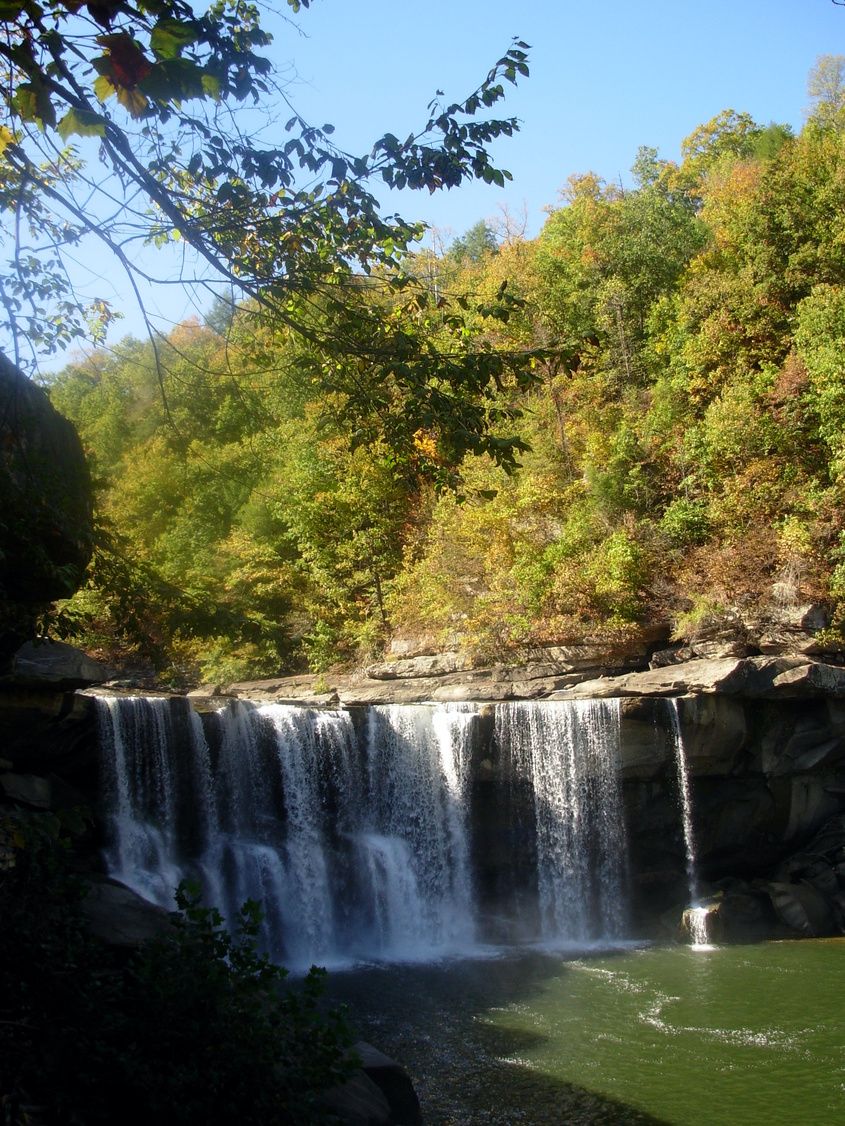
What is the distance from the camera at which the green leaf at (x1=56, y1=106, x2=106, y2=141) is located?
3.71m

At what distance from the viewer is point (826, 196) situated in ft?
70.3

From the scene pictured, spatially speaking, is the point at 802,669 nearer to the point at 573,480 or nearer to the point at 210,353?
the point at 573,480

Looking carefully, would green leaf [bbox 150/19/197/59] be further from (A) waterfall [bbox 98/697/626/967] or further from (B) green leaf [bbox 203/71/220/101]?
(A) waterfall [bbox 98/697/626/967]

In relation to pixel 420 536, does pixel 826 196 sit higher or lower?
higher

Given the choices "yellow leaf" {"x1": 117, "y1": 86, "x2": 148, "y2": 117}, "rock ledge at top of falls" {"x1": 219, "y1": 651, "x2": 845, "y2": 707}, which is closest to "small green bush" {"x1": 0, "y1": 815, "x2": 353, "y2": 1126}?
"yellow leaf" {"x1": 117, "y1": 86, "x2": 148, "y2": 117}

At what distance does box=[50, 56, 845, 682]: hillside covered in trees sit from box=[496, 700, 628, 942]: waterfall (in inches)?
128

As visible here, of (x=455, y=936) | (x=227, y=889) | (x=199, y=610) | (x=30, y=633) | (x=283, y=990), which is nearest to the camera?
(x=30, y=633)

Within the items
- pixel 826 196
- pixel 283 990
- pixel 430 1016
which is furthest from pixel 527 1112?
pixel 826 196

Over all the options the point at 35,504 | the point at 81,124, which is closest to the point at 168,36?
the point at 81,124

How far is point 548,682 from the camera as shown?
16281 mm

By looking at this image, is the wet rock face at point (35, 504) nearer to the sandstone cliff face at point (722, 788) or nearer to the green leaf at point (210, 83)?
the green leaf at point (210, 83)

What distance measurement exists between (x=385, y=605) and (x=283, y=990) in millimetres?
11966

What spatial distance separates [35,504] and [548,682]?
468 inches

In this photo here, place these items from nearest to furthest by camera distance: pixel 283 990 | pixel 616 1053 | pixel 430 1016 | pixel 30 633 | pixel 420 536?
pixel 30 633 → pixel 616 1053 → pixel 430 1016 → pixel 283 990 → pixel 420 536
